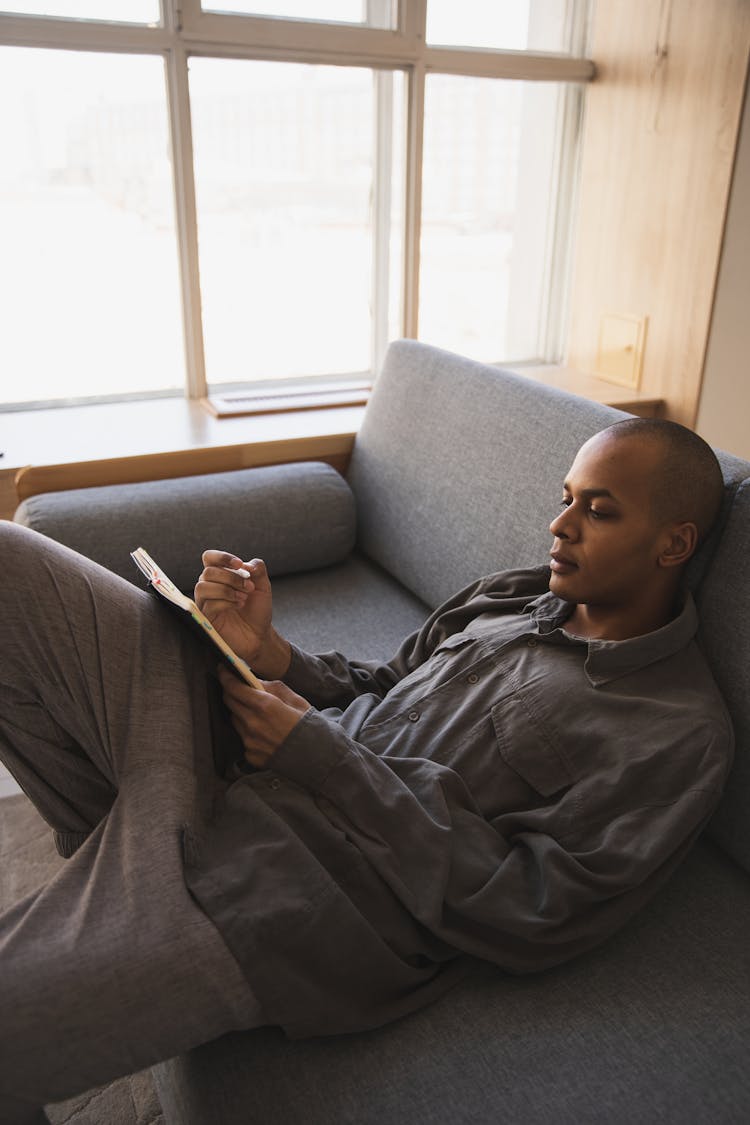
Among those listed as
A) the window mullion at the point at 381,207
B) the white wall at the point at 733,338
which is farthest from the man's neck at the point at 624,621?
the window mullion at the point at 381,207

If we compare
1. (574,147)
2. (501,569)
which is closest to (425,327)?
(574,147)

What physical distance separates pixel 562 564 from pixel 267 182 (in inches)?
79.5

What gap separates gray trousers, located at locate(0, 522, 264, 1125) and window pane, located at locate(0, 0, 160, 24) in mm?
1824

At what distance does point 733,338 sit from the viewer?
8.49 feet

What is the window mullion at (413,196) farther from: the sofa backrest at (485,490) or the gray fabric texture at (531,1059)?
the gray fabric texture at (531,1059)

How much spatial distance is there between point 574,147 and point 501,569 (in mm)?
2029

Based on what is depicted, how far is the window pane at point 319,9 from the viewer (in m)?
2.52

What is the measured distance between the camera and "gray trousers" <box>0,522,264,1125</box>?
881 mm

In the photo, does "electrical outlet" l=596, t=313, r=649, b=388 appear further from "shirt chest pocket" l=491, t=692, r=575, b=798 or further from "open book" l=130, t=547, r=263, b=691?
"open book" l=130, t=547, r=263, b=691

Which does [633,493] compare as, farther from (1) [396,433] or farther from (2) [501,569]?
(1) [396,433]

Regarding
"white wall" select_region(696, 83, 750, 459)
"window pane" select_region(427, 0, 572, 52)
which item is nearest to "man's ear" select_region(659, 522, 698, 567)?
"white wall" select_region(696, 83, 750, 459)

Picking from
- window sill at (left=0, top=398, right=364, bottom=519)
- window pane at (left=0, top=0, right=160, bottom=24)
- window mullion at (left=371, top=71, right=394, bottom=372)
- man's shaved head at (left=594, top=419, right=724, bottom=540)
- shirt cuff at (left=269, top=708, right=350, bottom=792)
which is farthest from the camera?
window mullion at (left=371, top=71, right=394, bottom=372)

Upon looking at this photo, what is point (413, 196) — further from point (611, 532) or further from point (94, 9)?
point (611, 532)

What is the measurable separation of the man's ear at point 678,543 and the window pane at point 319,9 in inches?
80.6
